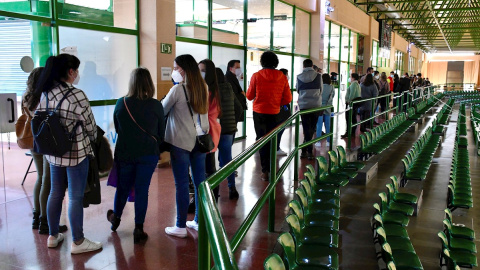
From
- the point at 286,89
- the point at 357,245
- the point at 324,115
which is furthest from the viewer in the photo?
the point at 324,115

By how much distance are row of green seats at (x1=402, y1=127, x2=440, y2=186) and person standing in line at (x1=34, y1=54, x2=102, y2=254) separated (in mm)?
4714

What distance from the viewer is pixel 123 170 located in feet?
11.9

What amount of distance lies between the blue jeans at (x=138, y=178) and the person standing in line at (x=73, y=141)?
0.29 m

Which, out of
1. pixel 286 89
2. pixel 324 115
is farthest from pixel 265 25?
pixel 286 89

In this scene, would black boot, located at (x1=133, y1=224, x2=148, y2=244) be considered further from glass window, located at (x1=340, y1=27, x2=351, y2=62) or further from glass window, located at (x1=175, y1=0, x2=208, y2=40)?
glass window, located at (x1=340, y1=27, x2=351, y2=62)

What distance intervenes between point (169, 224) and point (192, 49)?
435 cm

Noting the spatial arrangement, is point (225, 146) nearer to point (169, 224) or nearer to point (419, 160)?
point (169, 224)

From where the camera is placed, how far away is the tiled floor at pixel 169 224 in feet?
11.1

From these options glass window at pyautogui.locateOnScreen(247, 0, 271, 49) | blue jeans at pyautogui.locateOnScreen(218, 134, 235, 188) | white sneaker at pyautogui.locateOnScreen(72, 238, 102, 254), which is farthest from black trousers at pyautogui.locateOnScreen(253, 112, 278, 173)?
glass window at pyautogui.locateOnScreen(247, 0, 271, 49)

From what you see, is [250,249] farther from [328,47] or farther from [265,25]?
[328,47]

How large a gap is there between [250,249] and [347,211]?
5.93 feet

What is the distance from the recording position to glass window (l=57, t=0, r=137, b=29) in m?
5.56

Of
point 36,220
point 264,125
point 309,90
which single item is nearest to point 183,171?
point 36,220

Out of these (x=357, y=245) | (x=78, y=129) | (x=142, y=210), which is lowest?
(x=357, y=245)
